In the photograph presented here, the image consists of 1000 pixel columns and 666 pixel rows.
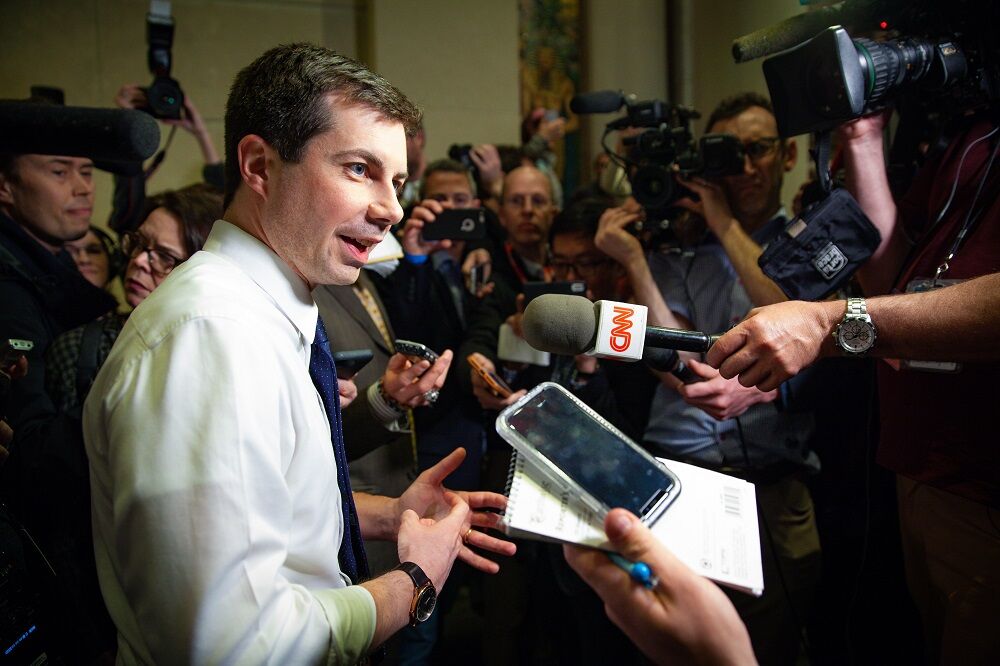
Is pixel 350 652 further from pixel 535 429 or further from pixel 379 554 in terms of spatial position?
pixel 379 554

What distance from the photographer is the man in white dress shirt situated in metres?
0.83

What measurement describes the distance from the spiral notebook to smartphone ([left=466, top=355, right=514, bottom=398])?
1065 mm

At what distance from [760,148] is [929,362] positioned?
3.44 feet

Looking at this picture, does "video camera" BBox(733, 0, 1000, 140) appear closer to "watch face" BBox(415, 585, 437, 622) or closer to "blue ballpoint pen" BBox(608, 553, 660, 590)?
"blue ballpoint pen" BBox(608, 553, 660, 590)

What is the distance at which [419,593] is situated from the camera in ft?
3.60

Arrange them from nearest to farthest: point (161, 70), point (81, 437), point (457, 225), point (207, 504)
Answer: point (207, 504), point (81, 437), point (457, 225), point (161, 70)

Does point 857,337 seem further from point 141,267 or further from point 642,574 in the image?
point 141,267

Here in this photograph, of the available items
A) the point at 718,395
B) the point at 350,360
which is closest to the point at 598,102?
the point at 718,395

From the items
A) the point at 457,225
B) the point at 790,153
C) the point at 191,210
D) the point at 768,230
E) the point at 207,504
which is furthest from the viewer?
the point at 457,225

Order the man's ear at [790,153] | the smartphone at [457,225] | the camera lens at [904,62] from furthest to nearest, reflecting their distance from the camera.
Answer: the smartphone at [457,225], the man's ear at [790,153], the camera lens at [904,62]

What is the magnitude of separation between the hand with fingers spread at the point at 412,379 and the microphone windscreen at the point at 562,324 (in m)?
0.65

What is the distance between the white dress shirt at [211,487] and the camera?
82 cm

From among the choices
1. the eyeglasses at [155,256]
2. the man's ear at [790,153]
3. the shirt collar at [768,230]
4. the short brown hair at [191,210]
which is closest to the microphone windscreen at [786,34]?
the shirt collar at [768,230]

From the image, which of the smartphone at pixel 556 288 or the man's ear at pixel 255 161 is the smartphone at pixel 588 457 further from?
the smartphone at pixel 556 288
